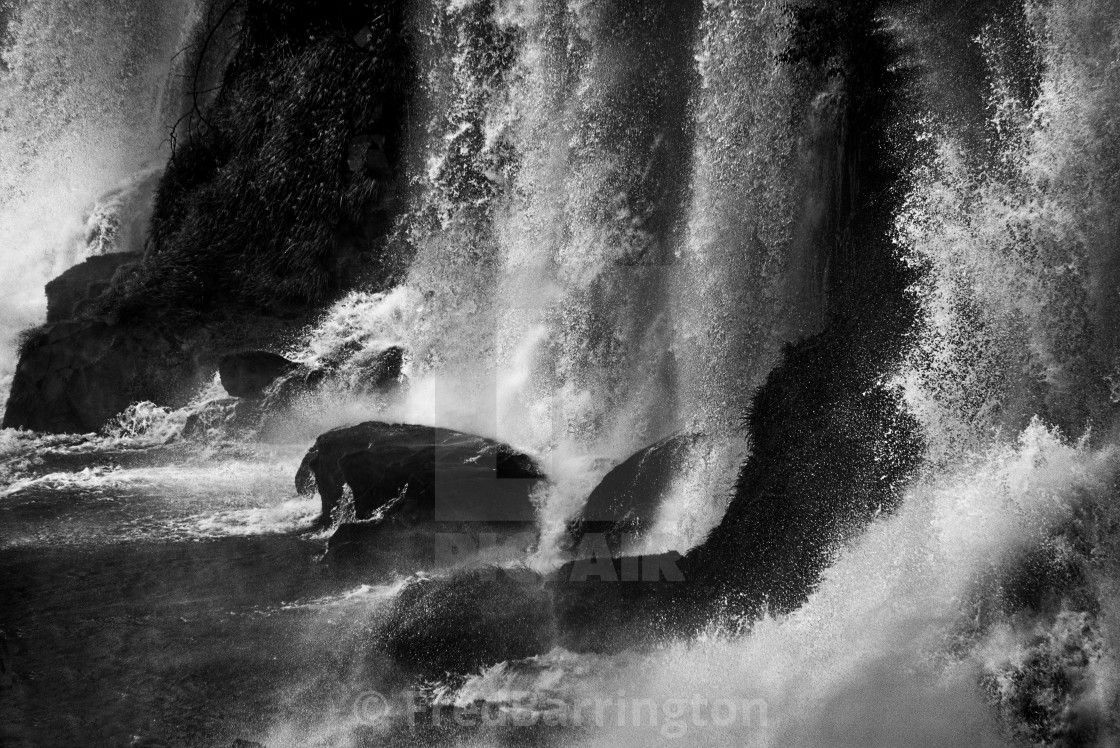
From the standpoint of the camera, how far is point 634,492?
6.94 meters

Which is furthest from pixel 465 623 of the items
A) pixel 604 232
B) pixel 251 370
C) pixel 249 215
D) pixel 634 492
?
pixel 249 215

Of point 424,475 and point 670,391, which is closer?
point 424,475

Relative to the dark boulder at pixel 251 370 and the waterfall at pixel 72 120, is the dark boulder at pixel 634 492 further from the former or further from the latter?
the waterfall at pixel 72 120

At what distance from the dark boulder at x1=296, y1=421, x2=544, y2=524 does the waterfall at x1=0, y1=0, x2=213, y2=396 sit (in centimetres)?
383

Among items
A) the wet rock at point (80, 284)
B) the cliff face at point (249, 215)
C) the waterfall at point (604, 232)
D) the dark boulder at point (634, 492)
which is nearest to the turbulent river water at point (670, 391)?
the waterfall at point (604, 232)

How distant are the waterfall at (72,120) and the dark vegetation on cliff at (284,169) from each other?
0.97m

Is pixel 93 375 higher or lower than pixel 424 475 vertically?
higher

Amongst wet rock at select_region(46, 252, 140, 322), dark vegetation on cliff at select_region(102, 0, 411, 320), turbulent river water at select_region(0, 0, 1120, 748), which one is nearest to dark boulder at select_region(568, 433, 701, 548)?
turbulent river water at select_region(0, 0, 1120, 748)

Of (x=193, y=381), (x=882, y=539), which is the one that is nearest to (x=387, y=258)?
(x=193, y=381)

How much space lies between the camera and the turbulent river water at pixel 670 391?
5.80 meters

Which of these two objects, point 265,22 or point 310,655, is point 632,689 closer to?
point 310,655

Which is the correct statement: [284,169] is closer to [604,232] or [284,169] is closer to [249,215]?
[249,215]

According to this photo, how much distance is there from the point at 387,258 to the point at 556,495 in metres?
2.71

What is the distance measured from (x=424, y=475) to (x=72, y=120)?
19.0 feet
